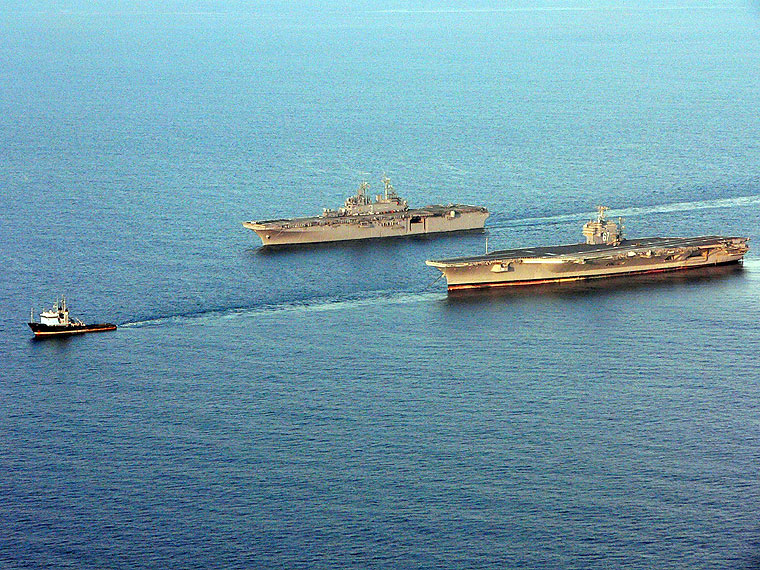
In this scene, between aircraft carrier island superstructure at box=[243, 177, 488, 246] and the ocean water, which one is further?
aircraft carrier island superstructure at box=[243, 177, 488, 246]

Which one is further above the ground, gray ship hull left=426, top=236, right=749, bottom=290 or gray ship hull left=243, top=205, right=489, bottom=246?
gray ship hull left=243, top=205, right=489, bottom=246

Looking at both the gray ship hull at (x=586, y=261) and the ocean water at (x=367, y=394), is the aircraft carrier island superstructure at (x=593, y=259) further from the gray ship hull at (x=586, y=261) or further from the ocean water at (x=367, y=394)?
the ocean water at (x=367, y=394)

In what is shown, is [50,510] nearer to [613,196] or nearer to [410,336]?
[410,336]

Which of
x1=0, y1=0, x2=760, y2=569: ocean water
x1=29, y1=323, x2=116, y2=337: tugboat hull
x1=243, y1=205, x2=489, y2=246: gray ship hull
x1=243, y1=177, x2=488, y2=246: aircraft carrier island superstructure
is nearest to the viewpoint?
x1=0, y1=0, x2=760, y2=569: ocean water

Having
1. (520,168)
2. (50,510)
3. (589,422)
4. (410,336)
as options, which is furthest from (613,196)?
(50,510)

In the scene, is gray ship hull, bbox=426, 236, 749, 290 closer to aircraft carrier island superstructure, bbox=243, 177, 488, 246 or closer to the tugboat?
aircraft carrier island superstructure, bbox=243, 177, 488, 246

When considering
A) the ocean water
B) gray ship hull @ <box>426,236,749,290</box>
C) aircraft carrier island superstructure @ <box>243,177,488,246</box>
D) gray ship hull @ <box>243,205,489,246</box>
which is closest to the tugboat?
the ocean water

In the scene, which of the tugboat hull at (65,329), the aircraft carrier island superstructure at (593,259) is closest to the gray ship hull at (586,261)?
the aircraft carrier island superstructure at (593,259)
